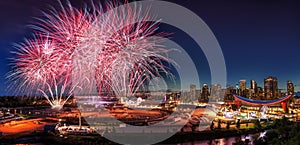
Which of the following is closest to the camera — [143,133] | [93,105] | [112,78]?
[143,133]

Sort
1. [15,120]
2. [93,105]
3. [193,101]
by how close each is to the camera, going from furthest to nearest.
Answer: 1. [193,101]
2. [93,105]
3. [15,120]

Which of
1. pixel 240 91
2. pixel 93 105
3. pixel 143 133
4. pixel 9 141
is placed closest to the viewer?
pixel 9 141

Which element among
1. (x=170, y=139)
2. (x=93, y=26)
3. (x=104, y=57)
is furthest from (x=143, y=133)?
(x=93, y=26)

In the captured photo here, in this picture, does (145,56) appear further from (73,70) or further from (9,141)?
(9,141)

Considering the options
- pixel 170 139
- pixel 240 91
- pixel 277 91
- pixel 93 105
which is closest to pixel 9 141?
pixel 170 139

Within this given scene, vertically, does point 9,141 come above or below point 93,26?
below

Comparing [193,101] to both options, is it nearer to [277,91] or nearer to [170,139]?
[277,91]

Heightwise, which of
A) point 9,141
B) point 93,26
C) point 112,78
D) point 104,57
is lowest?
point 9,141

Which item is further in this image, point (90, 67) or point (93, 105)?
point (93, 105)

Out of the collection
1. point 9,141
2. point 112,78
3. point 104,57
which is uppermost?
point 104,57
